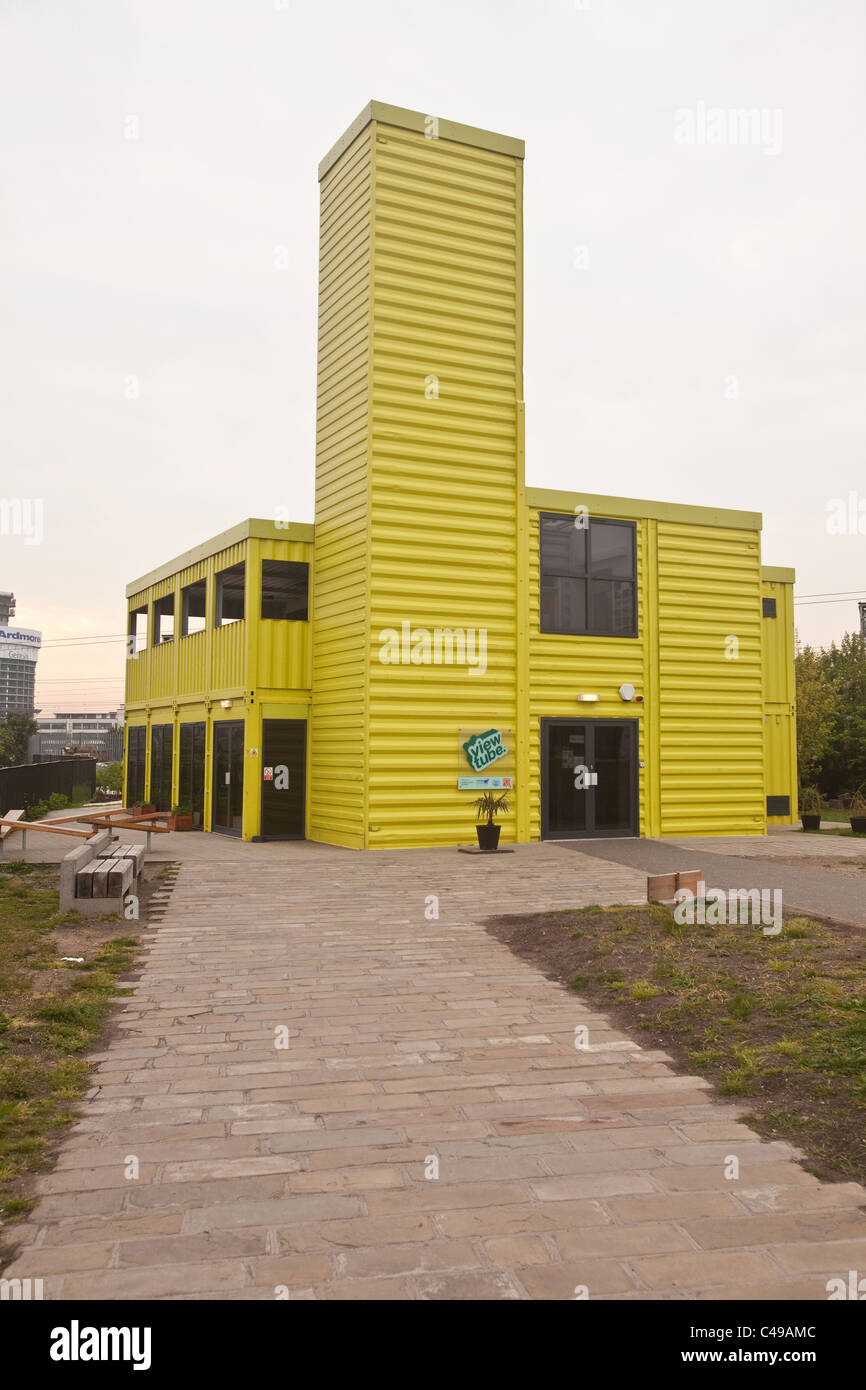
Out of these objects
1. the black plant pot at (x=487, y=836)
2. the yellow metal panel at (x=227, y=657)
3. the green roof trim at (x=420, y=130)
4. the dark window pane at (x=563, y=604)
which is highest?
the green roof trim at (x=420, y=130)

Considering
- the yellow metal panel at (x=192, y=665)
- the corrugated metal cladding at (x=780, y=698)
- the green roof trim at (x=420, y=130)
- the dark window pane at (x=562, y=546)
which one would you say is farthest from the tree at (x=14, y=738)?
the green roof trim at (x=420, y=130)

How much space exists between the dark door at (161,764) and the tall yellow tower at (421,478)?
253 inches

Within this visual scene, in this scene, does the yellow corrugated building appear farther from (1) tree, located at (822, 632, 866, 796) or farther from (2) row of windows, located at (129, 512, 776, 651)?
(1) tree, located at (822, 632, 866, 796)

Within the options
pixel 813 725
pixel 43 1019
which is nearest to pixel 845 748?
pixel 813 725

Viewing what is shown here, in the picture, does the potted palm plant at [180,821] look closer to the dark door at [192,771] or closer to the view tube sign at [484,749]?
the dark door at [192,771]

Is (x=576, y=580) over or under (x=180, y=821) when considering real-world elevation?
over

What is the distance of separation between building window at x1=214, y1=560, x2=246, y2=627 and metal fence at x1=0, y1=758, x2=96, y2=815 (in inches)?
237

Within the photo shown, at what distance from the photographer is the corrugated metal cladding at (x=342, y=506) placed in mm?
15953

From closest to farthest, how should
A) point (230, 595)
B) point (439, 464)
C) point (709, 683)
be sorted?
point (439, 464)
point (709, 683)
point (230, 595)

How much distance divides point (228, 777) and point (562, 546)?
24.1 feet

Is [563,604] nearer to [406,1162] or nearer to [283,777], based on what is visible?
[283,777]

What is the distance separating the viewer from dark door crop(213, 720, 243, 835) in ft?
59.4

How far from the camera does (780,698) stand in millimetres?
22266

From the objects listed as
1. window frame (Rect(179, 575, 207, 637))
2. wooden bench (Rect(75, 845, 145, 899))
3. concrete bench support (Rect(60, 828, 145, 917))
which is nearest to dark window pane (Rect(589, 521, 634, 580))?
window frame (Rect(179, 575, 207, 637))
